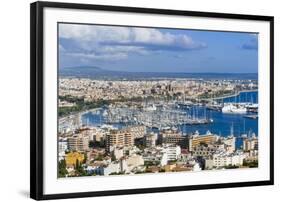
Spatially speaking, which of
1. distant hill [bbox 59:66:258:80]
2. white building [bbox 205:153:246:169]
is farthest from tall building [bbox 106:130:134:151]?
white building [bbox 205:153:246:169]

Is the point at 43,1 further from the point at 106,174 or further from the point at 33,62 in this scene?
the point at 106,174

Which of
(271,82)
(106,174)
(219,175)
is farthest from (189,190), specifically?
(271,82)

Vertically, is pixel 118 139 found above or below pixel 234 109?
below

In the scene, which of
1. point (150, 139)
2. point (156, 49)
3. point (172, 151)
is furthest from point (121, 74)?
point (172, 151)

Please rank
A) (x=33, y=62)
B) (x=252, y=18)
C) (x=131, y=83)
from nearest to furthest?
(x=33, y=62) → (x=131, y=83) → (x=252, y=18)

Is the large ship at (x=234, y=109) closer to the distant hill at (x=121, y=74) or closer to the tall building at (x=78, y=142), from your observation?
the distant hill at (x=121, y=74)

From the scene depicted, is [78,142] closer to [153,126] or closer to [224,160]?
[153,126]

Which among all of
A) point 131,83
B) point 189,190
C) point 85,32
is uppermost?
point 85,32
